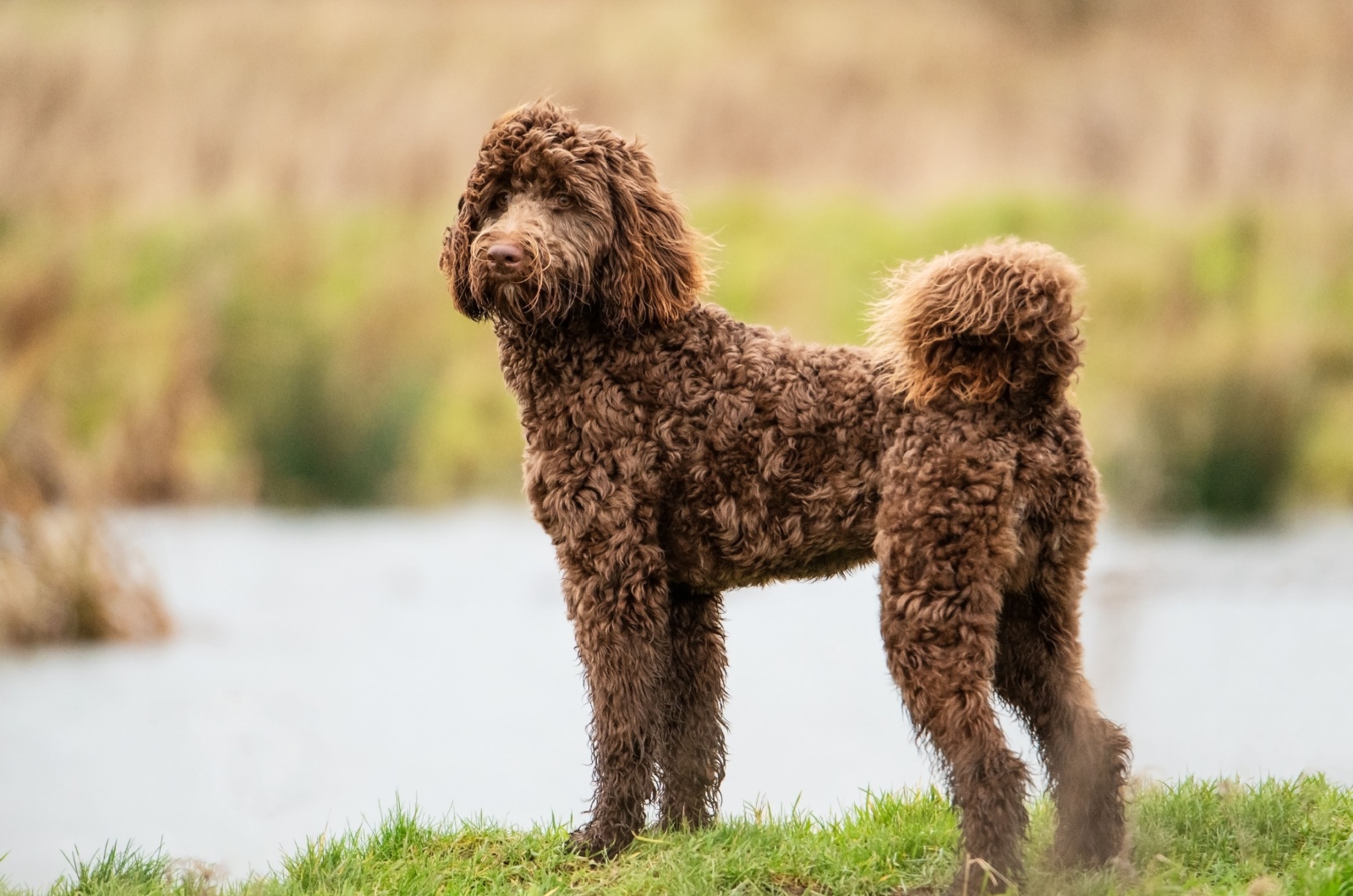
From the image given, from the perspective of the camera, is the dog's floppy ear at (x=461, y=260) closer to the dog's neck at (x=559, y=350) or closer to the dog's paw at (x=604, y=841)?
the dog's neck at (x=559, y=350)

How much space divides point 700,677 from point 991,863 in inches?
55.7

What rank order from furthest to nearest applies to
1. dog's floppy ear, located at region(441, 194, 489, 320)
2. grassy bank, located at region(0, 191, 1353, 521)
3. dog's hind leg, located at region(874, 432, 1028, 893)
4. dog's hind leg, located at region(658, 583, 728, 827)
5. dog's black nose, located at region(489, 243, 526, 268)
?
grassy bank, located at region(0, 191, 1353, 521)
dog's hind leg, located at region(658, 583, 728, 827)
dog's floppy ear, located at region(441, 194, 489, 320)
dog's black nose, located at region(489, 243, 526, 268)
dog's hind leg, located at region(874, 432, 1028, 893)

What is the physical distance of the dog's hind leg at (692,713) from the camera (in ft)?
17.0

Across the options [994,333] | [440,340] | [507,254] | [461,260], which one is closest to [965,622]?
[994,333]

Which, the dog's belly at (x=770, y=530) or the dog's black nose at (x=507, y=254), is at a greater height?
the dog's black nose at (x=507, y=254)

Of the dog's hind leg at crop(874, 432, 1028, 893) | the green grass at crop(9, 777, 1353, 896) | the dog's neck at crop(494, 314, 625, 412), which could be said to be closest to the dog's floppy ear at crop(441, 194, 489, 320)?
the dog's neck at crop(494, 314, 625, 412)

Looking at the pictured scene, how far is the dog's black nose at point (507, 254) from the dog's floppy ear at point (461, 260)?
0.34 metres

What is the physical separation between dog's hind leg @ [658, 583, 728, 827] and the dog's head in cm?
125

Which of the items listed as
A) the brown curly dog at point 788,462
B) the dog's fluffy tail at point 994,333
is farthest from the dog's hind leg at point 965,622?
the dog's fluffy tail at point 994,333

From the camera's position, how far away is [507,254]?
4.43m

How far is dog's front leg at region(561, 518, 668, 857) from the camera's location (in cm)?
471

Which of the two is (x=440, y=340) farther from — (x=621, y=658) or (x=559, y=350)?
Answer: (x=621, y=658)

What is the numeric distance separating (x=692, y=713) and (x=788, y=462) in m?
1.26

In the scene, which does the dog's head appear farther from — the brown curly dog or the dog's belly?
the dog's belly
